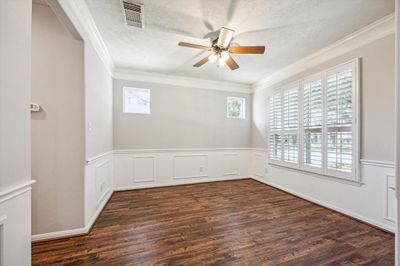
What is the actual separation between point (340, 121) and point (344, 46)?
3.82 feet

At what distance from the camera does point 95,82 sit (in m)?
2.66

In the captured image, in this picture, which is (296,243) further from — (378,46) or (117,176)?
(117,176)

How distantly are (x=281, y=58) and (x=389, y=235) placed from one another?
119 inches

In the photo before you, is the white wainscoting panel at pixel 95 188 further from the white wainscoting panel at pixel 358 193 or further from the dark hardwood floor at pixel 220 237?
the white wainscoting panel at pixel 358 193

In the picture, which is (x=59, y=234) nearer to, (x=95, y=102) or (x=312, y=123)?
(x=95, y=102)

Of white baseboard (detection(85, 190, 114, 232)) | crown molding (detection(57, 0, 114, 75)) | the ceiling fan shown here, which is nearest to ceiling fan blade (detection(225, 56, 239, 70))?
the ceiling fan

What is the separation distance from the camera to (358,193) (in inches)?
103

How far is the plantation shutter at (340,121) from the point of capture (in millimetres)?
2695

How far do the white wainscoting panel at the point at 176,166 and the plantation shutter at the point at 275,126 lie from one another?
3.16ft

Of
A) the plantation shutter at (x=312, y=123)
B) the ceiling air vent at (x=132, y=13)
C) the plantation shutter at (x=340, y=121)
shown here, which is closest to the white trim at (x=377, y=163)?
the plantation shutter at (x=340, y=121)

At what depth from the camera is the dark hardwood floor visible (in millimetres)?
1765

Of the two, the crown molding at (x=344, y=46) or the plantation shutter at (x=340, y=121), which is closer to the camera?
the crown molding at (x=344, y=46)

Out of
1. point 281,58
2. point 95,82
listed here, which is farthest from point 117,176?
point 281,58

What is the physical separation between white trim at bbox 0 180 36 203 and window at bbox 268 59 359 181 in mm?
3675
